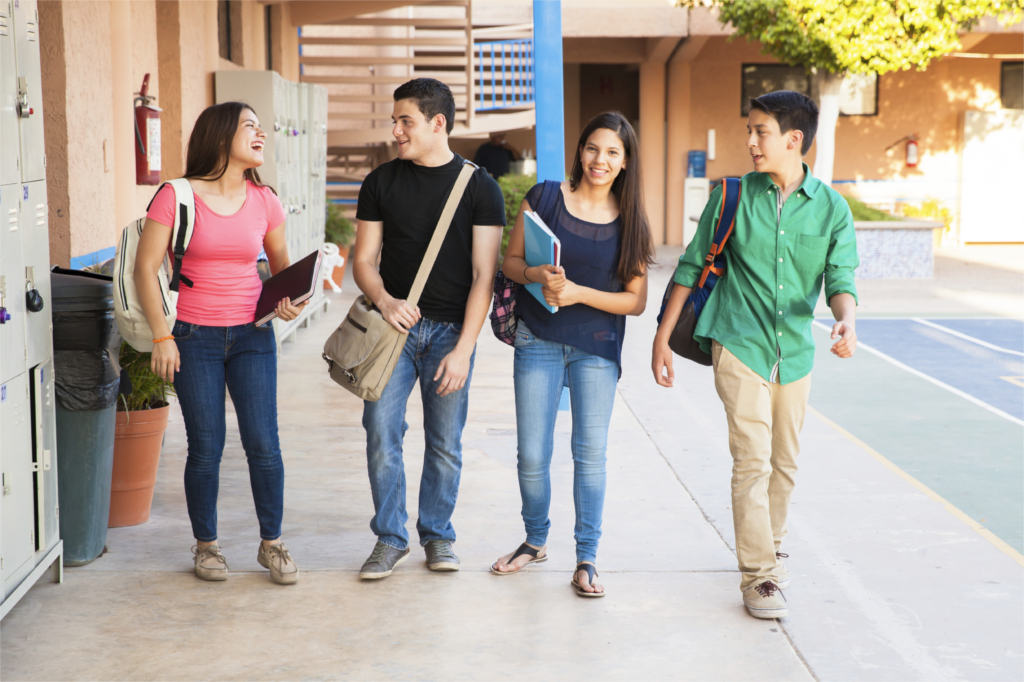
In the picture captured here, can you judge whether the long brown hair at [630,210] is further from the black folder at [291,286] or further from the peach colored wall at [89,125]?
the peach colored wall at [89,125]

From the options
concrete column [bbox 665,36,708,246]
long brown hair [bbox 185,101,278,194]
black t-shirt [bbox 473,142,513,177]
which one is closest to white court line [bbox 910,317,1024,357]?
long brown hair [bbox 185,101,278,194]

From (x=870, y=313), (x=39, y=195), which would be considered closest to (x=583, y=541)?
(x=39, y=195)

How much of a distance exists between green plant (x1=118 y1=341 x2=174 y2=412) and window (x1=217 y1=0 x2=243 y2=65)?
18.5ft

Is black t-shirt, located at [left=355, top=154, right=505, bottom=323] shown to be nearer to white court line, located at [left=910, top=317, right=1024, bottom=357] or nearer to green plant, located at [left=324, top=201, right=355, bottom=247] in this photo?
white court line, located at [left=910, top=317, right=1024, bottom=357]

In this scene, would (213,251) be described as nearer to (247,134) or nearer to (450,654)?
(247,134)

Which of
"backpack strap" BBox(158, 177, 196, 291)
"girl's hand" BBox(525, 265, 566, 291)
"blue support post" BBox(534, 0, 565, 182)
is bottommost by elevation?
"girl's hand" BBox(525, 265, 566, 291)

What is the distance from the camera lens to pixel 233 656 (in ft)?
9.82

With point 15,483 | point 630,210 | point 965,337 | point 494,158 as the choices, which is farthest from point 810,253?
point 494,158

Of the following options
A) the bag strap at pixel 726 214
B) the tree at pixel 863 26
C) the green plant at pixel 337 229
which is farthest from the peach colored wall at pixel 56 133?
the tree at pixel 863 26

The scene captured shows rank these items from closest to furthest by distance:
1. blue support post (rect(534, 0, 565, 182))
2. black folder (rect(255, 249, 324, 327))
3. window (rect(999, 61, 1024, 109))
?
1. black folder (rect(255, 249, 324, 327))
2. blue support post (rect(534, 0, 565, 182))
3. window (rect(999, 61, 1024, 109))

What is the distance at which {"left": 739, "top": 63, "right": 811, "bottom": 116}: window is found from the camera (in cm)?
1708

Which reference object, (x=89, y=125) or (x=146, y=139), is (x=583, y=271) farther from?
(x=146, y=139)

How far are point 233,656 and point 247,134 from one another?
1.65 meters

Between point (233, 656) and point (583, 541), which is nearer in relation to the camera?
point (233, 656)
